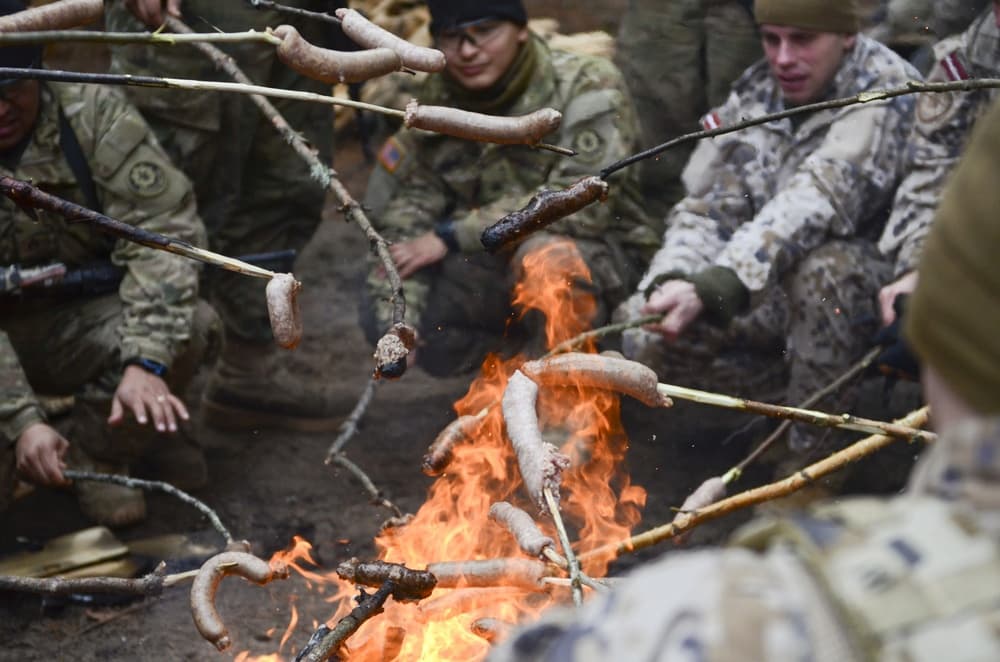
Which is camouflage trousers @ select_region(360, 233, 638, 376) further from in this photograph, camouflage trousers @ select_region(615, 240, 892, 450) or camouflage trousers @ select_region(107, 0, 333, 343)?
camouflage trousers @ select_region(107, 0, 333, 343)

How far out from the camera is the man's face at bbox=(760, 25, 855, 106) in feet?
15.5

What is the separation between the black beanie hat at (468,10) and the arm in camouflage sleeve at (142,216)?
132 centimetres

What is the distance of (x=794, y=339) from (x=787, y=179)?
0.70 meters

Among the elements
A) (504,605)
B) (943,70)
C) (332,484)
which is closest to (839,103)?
(504,605)

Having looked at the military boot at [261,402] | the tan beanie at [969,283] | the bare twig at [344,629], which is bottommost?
the military boot at [261,402]

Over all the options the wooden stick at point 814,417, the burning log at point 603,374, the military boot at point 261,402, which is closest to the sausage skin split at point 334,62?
the burning log at point 603,374

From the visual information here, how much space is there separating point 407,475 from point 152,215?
5.06ft

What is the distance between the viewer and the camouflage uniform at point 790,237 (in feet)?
15.0

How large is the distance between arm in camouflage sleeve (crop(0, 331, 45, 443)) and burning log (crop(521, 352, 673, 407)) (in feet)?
7.54

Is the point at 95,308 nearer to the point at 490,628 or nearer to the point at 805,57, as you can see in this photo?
the point at 490,628

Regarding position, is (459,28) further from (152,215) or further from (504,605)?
(504,605)

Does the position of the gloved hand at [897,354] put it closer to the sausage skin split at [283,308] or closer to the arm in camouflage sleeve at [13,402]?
the sausage skin split at [283,308]

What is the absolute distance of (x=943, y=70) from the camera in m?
4.47

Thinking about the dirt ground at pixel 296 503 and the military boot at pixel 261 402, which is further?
the military boot at pixel 261 402
